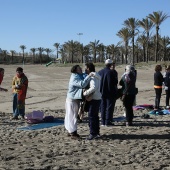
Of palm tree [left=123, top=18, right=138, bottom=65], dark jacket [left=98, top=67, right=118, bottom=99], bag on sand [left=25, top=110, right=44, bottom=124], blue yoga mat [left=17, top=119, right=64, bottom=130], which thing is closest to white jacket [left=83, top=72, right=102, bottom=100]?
dark jacket [left=98, top=67, right=118, bottom=99]

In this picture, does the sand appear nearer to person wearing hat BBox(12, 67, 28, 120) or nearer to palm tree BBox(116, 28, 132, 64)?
person wearing hat BBox(12, 67, 28, 120)

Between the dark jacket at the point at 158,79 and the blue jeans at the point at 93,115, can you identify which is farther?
the dark jacket at the point at 158,79

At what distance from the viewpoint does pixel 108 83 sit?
8.80 metres

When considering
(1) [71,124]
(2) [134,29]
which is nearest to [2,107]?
(1) [71,124]

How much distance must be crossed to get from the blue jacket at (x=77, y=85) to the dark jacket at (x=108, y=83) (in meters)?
1.54

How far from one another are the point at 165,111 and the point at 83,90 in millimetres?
5237

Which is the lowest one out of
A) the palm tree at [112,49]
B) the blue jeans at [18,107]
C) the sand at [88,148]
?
the sand at [88,148]

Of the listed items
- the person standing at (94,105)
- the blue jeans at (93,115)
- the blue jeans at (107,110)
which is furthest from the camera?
the blue jeans at (107,110)

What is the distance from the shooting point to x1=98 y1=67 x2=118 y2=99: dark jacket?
28.8ft

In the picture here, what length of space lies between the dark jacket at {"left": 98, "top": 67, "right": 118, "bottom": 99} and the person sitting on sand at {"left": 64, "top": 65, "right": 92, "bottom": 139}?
1.52m

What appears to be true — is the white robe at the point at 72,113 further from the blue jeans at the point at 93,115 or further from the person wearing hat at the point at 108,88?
the person wearing hat at the point at 108,88

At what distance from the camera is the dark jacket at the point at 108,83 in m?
8.77

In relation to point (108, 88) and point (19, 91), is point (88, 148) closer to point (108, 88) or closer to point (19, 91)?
point (108, 88)

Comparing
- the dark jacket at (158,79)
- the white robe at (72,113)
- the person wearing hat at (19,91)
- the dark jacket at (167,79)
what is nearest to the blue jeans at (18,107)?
the person wearing hat at (19,91)
